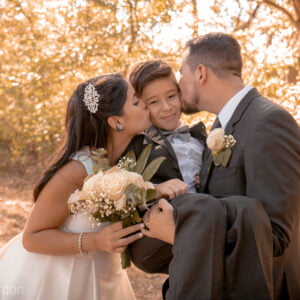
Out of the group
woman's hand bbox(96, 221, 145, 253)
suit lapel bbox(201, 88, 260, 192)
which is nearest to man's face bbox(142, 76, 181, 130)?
suit lapel bbox(201, 88, 260, 192)

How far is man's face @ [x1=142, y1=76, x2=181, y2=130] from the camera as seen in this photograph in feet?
11.2

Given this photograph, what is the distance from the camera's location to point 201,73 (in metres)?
3.06

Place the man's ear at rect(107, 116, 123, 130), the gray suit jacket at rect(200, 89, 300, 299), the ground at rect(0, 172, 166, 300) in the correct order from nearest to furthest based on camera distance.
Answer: the gray suit jacket at rect(200, 89, 300, 299) < the man's ear at rect(107, 116, 123, 130) < the ground at rect(0, 172, 166, 300)

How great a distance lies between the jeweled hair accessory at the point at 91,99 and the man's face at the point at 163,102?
59 cm

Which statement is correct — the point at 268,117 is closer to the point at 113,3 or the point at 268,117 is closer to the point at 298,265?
the point at 298,265

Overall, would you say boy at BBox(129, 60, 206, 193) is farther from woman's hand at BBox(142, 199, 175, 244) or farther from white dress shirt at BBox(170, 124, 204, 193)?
woman's hand at BBox(142, 199, 175, 244)

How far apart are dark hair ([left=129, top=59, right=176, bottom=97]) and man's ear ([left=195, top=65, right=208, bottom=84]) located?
1.34 feet

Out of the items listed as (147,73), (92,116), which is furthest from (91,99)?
(147,73)

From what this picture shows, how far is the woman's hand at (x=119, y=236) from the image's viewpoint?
2605mm

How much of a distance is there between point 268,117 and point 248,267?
0.90 m

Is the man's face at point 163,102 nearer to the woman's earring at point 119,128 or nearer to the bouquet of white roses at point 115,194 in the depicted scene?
the woman's earring at point 119,128

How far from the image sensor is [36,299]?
9.64ft

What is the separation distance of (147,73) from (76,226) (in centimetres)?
141

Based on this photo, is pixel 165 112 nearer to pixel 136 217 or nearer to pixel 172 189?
pixel 172 189
